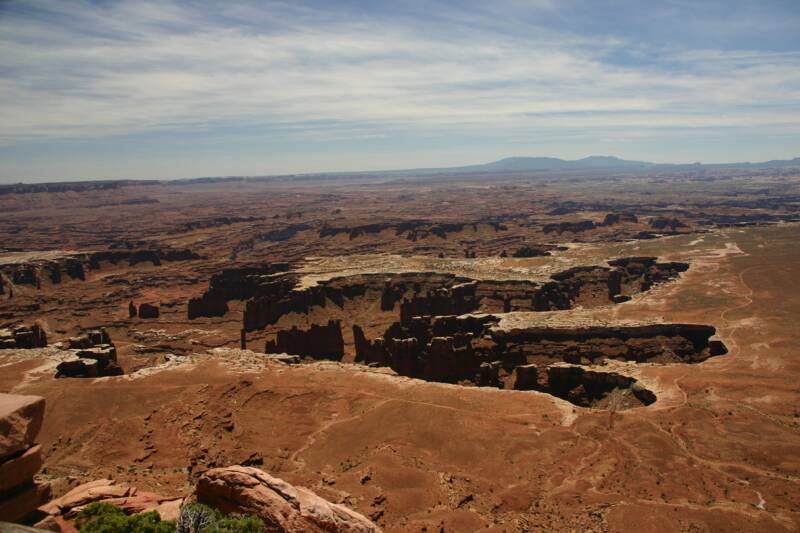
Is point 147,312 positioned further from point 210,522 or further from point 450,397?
point 210,522

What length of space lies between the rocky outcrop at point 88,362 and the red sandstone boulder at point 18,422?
3689 cm

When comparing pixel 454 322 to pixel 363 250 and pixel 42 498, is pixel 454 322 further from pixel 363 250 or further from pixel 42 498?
pixel 363 250

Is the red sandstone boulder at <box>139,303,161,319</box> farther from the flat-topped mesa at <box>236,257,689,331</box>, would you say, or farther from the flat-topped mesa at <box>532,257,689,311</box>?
the flat-topped mesa at <box>532,257,689,311</box>

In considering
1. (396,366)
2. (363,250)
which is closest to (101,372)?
(396,366)

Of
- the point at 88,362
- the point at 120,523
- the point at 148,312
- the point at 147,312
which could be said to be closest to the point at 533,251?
the point at 148,312

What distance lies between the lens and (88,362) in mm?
50281

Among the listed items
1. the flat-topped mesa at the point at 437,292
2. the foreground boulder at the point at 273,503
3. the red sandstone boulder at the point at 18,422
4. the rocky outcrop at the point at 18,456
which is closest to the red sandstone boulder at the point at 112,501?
the foreground boulder at the point at 273,503

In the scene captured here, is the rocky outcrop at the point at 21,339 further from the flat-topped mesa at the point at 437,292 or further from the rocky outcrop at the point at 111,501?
the rocky outcrop at the point at 111,501

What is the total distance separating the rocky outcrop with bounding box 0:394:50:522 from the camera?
15.4 metres

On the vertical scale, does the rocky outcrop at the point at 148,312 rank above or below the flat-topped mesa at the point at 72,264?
below

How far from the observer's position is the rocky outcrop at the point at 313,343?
71438mm

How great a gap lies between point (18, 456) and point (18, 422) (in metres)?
0.98

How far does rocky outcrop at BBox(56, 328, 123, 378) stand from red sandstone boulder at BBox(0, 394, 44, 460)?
36.9 metres

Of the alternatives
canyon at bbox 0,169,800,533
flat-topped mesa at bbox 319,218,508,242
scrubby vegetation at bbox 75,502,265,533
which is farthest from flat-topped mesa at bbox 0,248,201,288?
scrubby vegetation at bbox 75,502,265,533
